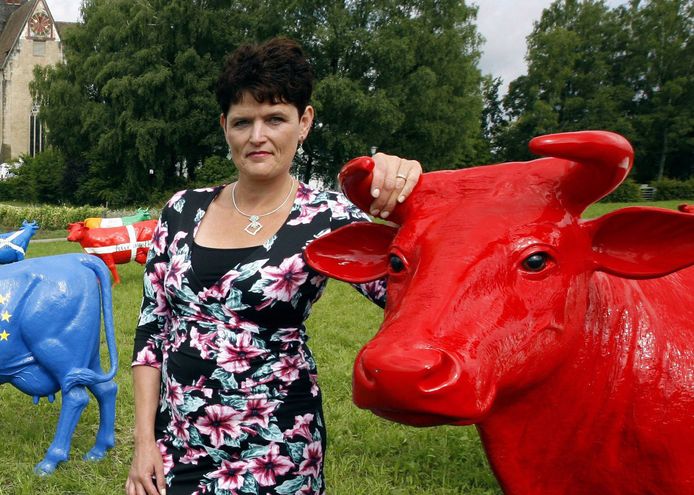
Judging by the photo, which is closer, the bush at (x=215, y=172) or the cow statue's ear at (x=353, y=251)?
the cow statue's ear at (x=353, y=251)

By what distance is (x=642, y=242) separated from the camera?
4.33 feet

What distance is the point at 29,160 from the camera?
40.6 metres

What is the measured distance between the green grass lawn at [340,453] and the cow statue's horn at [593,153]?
108 inches

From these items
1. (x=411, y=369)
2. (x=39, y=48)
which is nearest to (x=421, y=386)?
(x=411, y=369)

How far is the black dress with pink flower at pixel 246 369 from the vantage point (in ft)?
5.62

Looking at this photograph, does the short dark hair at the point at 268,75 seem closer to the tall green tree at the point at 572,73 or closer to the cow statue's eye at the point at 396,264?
the cow statue's eye at the point at 396,264

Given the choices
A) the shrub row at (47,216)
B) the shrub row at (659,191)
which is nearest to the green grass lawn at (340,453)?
the shrub row at (47,216)

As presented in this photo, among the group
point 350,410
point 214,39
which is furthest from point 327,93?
point 350,410

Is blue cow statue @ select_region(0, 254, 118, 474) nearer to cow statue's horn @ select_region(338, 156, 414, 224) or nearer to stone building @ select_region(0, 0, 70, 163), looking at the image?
cow statue's horn @ select_region(338, 156, 414, 224)

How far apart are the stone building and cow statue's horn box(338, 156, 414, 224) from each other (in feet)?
182

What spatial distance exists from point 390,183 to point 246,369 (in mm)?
→ 695

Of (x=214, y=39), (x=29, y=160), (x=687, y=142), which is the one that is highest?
(x=214, y=39)

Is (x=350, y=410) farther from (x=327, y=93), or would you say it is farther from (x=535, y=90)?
(x=535, y=90)

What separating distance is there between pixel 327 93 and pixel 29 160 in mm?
25855
